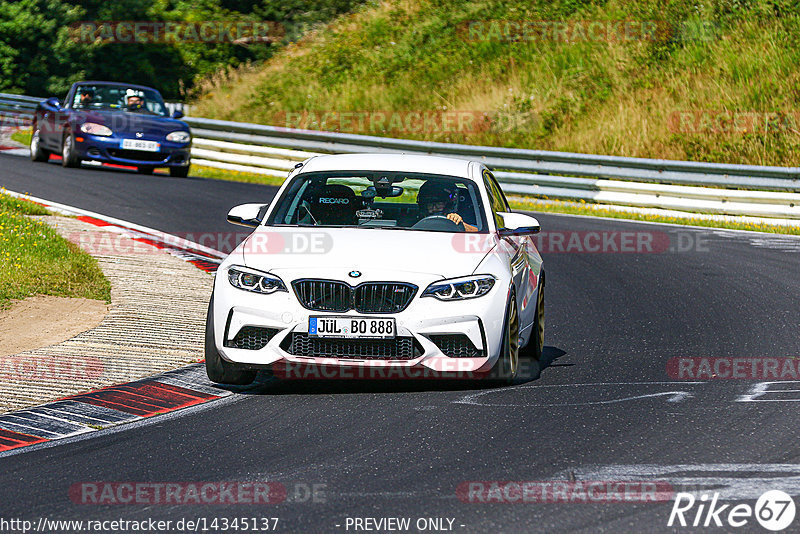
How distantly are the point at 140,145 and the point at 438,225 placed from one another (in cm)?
1471

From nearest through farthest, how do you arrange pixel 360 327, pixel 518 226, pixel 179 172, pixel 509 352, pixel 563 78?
pixel 360 327 < pixel 509 352 < pixel 518 226 < pixel 179 172 < pixel 563 78

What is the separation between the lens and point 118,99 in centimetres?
2364

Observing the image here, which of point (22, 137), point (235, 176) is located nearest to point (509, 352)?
point (235, 176)

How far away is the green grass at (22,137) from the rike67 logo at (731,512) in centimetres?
2795

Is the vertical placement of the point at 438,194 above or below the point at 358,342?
above

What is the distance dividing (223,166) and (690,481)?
22297 millimetres

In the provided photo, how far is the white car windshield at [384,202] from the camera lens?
882cm

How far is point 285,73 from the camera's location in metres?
36.1

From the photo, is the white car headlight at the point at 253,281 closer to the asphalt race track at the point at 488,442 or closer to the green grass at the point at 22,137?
the asphalt race track at the point at 488,442

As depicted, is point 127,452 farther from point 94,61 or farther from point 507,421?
point 94,61

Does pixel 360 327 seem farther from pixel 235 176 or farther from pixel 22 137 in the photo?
pixel 22 137

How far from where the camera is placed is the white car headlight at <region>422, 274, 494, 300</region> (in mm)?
7711

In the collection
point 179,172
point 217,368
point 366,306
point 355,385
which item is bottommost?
point 355,385

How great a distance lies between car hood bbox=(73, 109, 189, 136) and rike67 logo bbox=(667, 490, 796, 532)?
18.4 meters
